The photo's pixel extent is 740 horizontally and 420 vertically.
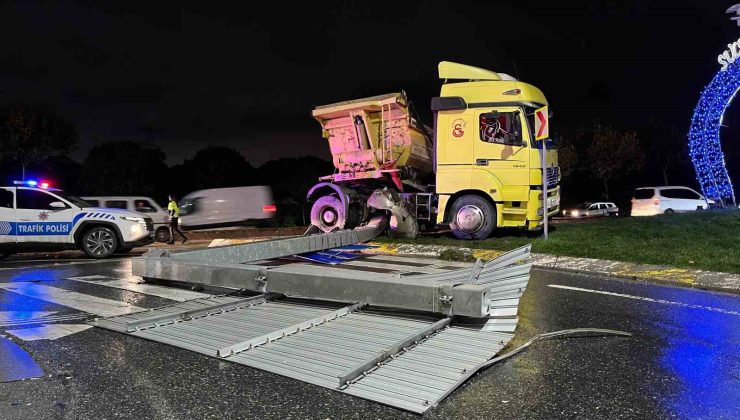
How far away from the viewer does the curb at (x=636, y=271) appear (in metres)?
8.15

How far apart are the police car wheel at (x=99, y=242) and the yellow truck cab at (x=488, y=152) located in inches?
317

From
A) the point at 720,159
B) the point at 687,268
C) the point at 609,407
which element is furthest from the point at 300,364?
the point at 720,159

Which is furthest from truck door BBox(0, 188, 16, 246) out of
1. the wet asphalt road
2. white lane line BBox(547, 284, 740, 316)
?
white lane line BBox(547, 284, 740, 316)

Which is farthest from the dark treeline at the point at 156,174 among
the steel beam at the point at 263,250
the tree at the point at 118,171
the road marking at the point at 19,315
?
the road marking at the point at 19,315

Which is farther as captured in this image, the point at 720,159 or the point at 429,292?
the point at 720,159

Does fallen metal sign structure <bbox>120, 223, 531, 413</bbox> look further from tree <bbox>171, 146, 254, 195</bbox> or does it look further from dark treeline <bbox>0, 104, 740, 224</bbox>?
tree <bbox>171, 146, 254, 195</bbox>

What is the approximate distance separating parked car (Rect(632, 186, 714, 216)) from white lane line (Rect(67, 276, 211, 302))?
24.5m

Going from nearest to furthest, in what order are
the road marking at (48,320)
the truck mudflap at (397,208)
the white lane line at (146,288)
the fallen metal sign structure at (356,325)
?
the fallen metal sign structure at (356,325)
the road marking at (48,320)
the white lane line at (146,288)
the truck mudflap at (397,208)

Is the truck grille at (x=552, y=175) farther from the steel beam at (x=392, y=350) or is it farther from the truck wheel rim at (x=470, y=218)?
the steel beam at (x=392, y=350)

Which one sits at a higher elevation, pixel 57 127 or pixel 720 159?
pixel 57 127

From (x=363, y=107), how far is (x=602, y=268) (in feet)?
23.0

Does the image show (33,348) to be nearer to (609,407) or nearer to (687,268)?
(609,407)

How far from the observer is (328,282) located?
5.39 meters

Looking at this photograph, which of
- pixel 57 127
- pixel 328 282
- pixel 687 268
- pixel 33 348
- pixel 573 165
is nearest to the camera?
pixel 33 348
